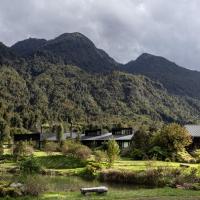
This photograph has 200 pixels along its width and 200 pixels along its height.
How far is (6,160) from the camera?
234ft

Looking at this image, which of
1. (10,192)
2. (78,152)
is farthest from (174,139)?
(10,192)

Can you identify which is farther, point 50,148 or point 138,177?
point 50,148

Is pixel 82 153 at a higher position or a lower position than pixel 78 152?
lower

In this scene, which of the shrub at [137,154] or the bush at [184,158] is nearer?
the bush at [184,158]

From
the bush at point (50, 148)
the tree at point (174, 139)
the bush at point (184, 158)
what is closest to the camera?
the bush at point (184, 158)

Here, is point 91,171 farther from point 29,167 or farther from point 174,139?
point 174,139

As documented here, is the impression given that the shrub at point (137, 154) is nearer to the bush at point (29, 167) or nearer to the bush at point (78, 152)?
the bush at point (78, 152)

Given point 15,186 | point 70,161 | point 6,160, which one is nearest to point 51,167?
point 70,161

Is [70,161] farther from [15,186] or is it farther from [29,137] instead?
[29,137]

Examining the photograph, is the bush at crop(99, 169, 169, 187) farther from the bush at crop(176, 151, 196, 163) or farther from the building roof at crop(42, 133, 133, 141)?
the building roof at crop(42, 133, 133, 141)

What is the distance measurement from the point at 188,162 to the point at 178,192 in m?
32.0

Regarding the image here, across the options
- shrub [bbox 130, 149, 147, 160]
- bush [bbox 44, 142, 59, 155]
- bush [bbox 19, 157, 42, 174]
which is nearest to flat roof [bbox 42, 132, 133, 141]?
bush [bbox 44, 142, 59, 155]

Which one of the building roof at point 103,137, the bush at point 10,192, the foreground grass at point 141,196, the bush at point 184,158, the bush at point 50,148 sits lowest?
the foreground grass at point 141,196

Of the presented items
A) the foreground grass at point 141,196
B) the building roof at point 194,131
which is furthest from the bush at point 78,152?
the foreground grass at point 141,196
